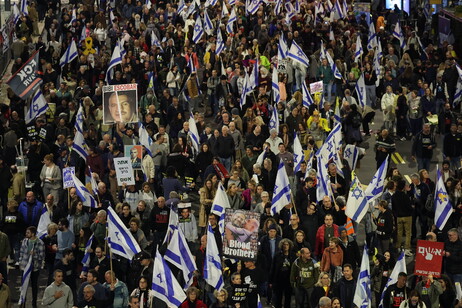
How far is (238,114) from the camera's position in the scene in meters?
32.8

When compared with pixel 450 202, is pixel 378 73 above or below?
above

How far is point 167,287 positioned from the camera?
2128cm

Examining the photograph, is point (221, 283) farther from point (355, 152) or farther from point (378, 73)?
point (378, 73)

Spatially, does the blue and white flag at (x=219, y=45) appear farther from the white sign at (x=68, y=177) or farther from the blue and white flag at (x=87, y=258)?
the blue and white flag at (x=87, y=258)

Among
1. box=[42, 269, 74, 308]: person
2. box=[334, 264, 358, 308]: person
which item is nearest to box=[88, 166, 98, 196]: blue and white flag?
box=[42, 269, 74, 308]: person

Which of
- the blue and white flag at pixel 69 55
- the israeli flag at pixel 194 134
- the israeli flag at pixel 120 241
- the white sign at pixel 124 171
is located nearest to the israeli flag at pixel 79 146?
the white sign at pixel 124 171

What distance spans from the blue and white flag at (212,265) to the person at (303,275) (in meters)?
1.35

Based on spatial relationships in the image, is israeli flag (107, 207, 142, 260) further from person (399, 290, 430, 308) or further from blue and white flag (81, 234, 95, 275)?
person (399, 290, 430, 308)

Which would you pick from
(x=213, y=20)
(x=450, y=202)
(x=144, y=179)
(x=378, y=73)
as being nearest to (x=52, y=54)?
(x=213, y=20)

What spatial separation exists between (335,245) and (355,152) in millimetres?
7540

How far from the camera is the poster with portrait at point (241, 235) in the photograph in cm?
2255

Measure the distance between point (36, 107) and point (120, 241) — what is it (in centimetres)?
916

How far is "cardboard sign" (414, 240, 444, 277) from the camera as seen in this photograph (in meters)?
22.4

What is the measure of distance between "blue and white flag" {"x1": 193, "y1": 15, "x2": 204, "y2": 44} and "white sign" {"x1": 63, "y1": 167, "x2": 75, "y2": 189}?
51.1 feet
